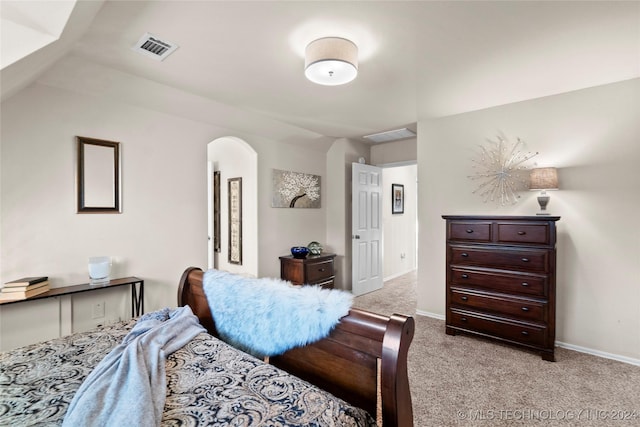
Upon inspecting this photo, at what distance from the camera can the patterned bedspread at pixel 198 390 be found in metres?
0.97

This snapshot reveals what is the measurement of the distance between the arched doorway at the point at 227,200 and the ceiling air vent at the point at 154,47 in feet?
4.79

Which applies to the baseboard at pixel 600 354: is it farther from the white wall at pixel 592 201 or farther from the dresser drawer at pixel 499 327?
the dresser drawer at pixel 499 327

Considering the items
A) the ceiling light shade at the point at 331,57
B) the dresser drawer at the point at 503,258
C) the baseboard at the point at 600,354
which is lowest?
the baseboard at the point at 600,354

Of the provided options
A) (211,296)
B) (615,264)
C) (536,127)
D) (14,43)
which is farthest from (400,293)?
(14,43)

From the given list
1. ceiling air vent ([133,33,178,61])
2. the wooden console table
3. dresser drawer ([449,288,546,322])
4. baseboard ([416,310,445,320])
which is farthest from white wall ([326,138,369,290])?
ceiling air vent ([133,33,178,61])

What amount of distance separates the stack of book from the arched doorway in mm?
2255

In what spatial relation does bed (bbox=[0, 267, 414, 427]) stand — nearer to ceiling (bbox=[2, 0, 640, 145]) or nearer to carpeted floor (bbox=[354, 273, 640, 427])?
carpeted floor (bbox=[354, 273, 640, 427])

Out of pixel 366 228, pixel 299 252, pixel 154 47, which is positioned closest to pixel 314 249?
pixel 299 252

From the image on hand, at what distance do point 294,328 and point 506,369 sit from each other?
215 cm

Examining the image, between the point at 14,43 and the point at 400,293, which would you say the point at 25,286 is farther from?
the point at 400,293

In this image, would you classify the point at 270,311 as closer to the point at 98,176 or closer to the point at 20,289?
the point at 20,289

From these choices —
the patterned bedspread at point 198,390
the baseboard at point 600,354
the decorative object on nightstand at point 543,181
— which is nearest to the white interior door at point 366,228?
the decorative object on nightstand at point 543,181

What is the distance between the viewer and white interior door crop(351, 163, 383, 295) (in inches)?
185

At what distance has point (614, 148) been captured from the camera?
8.76ft
